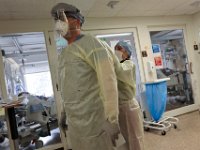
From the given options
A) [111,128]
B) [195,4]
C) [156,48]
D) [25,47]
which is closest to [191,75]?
[156,48]

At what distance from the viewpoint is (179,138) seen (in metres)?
3.11

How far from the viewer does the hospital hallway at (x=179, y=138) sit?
2.84 m

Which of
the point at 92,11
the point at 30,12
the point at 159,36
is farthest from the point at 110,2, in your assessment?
the point at 159,36

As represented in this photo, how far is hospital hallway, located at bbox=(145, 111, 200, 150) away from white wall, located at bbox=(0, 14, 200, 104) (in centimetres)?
109

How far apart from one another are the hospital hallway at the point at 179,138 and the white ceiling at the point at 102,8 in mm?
2247

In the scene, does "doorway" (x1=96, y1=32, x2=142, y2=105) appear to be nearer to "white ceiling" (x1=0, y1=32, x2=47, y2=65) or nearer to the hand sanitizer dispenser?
the hand sanitizer dispenser

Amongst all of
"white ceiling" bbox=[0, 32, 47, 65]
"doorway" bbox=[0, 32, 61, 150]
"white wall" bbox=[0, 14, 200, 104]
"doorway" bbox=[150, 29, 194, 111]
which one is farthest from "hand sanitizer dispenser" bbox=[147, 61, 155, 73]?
"white ceiling" bbox=[0, 32, 47, 65]

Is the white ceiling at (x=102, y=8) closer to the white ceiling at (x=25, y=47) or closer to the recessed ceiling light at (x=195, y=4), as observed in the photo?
the recessed ceiling light at (x=195, y=4)

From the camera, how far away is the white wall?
3181mm

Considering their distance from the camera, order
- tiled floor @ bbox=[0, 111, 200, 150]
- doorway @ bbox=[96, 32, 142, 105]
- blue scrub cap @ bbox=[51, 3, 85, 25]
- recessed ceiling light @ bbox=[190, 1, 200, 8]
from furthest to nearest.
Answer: doorway @ bbox=[96, 32, 142, 105] < recessed ceiling light @ bbox=[190, 1, 200, 8] < tiled floor @ bbox=[0, 111, 200, 150] < blue scrub cap @ bbox=[51, 3, 85, 25]

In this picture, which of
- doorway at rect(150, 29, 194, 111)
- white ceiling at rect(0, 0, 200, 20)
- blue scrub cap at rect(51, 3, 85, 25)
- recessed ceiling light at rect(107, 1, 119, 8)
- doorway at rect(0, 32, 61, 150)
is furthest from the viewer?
doorway at rect(150, 29, 194, 111)

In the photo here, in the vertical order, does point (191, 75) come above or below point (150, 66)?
below

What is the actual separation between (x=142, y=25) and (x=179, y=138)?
2.30m

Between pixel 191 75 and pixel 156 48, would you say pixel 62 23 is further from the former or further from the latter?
pixel 191 75
